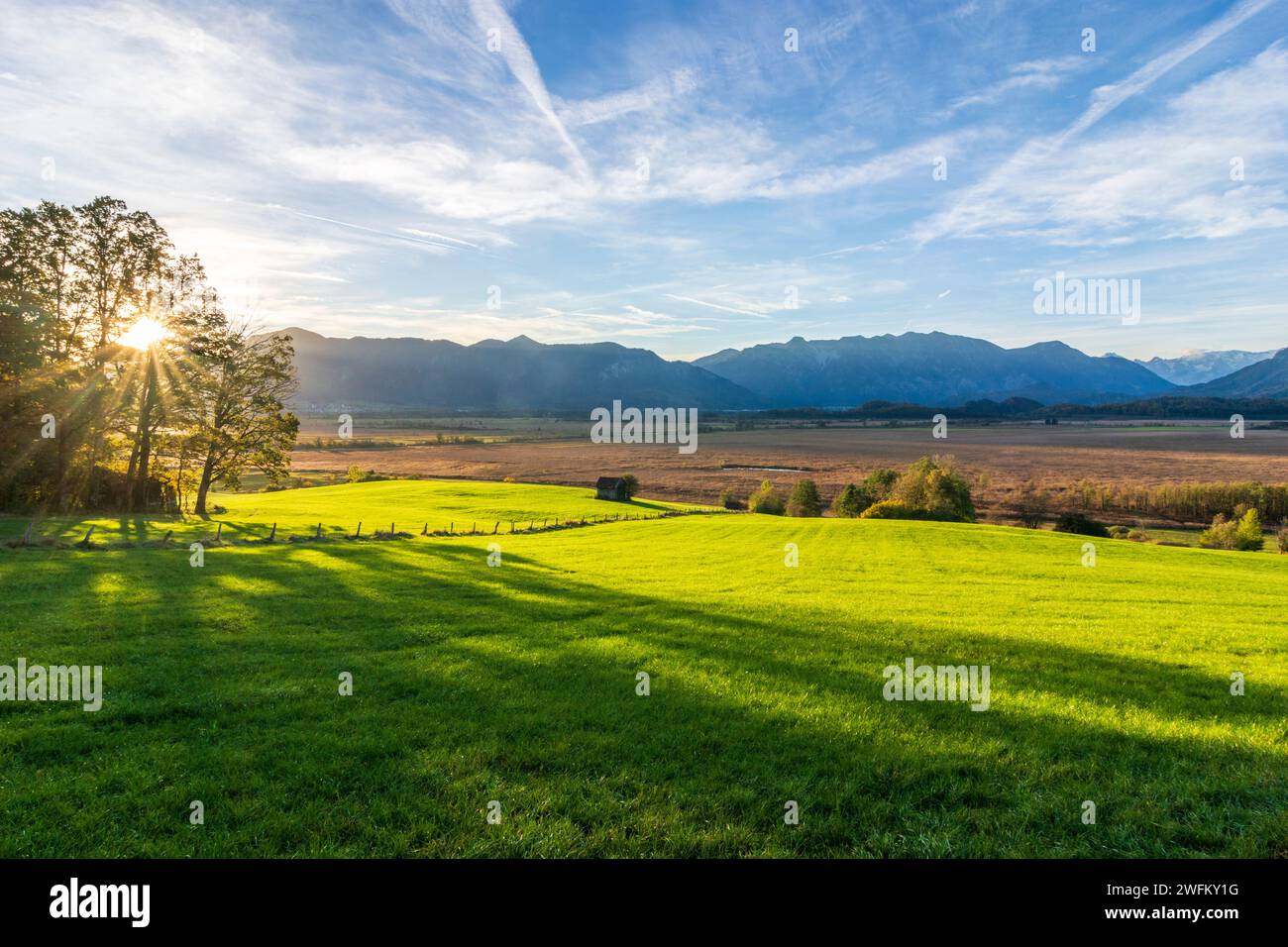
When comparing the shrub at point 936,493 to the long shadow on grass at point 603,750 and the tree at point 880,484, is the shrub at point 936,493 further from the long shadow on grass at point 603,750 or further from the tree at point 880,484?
the long shadow on grass at point 603,750

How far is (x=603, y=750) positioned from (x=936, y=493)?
7215 centimetres

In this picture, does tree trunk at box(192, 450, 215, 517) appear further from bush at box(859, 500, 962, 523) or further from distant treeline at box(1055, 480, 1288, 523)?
distant treeline at box(1055, 480, 1288, 523)

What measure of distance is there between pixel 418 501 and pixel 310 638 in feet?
189

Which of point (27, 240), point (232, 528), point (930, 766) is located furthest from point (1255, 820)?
point (27, 240)

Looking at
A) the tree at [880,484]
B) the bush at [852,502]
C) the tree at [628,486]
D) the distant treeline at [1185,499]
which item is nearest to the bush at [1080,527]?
the tree at [880,484]

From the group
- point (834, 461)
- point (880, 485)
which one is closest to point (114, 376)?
point (880, 485)

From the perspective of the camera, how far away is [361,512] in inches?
2274

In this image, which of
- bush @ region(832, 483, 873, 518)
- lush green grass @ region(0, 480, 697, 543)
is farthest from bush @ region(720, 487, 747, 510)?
bush @ region(832, 483, 873, 518)

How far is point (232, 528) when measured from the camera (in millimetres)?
39031

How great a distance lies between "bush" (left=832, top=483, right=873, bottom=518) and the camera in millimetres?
77938

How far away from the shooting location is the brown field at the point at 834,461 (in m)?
106

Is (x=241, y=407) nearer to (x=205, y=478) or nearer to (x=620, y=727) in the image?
(x=205, y=478)

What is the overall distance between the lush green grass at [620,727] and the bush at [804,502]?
5768 cm
